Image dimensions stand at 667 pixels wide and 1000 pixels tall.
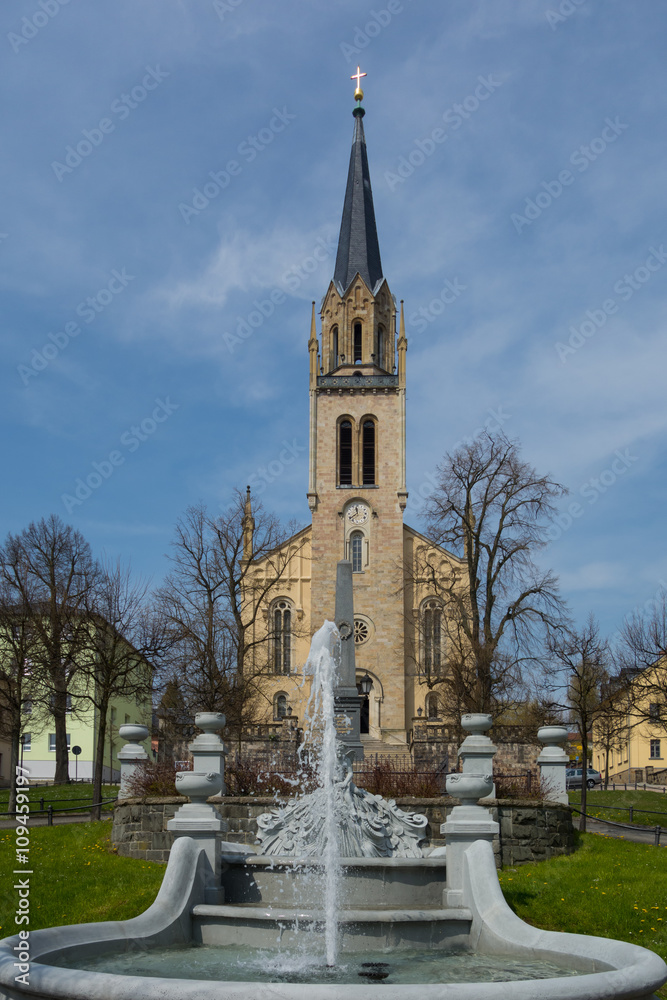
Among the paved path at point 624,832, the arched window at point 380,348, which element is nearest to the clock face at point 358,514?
the arched window at point 380,348

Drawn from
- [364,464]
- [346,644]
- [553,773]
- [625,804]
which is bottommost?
[625,804]

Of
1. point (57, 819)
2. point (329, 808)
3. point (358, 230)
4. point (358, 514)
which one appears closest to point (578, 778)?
point (358, 514)

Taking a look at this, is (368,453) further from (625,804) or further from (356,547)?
(625,804)

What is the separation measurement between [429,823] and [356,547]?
106ft

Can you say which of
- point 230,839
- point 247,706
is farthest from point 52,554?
point 230,839

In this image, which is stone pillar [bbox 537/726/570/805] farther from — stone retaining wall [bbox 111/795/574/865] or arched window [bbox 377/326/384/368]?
arched window [bbox 377/326/384/368]

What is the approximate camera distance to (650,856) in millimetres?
16141

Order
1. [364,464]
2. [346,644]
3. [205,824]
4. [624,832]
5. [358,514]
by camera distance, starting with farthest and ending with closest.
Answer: [364,464] < [358,514] < [346,644] < [624,832] < [205,824]

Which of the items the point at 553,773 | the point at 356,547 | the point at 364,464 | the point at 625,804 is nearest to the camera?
the point at 553,773

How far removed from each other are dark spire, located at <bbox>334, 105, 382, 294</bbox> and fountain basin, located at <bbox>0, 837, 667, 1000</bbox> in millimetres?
47615

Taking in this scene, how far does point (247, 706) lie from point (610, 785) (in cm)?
2259

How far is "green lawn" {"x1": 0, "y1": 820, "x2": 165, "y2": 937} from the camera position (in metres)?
12.3

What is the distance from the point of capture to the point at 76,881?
13.9 m

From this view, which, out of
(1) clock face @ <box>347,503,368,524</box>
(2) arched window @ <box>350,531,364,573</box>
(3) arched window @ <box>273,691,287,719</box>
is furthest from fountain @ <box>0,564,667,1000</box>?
(1) clock face @ <box>347,503,368,524</box>
